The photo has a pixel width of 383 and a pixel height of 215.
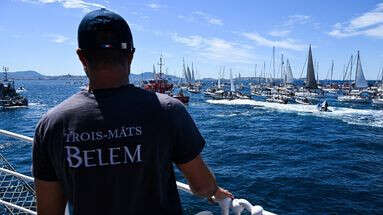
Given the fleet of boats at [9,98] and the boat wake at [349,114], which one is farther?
the fleet of boats at [9,98]

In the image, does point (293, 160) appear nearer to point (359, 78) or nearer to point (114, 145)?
point (114, 145)

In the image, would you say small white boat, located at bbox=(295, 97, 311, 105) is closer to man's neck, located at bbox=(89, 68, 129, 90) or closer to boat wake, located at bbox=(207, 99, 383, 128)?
boat wake, located at bbox=(207, 99, 383, 128)

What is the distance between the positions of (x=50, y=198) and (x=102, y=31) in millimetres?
851

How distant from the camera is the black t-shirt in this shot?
1660 mm

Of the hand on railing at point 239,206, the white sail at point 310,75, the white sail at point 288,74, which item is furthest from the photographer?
the white sail at point 288,74

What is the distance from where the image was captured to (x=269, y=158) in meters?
24.8

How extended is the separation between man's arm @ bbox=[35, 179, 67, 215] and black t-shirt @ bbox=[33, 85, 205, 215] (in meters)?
0.10

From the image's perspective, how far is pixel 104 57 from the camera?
67.5 inches

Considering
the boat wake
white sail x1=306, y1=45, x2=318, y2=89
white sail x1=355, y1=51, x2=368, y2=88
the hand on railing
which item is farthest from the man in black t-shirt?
white sail x1=355, y1=51, x2=368, y2=88

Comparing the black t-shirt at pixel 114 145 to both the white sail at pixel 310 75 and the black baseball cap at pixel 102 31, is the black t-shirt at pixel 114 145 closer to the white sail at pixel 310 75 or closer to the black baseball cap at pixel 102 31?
the black baseball cap at pixel 102 31

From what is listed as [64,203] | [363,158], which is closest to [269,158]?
[363,158]

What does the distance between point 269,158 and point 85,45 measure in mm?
23949

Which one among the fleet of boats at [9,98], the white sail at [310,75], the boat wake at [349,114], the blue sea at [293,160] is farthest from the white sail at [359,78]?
the fleet of boats at [9,98]

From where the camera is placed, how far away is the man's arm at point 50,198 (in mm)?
1850
